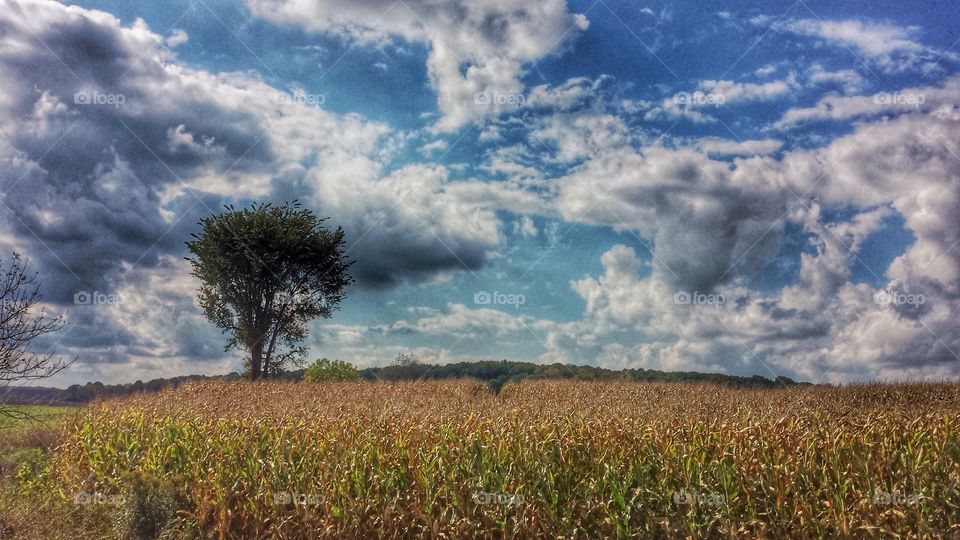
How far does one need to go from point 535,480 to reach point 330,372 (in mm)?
24675

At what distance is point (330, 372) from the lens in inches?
1234

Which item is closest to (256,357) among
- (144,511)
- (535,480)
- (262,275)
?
(262,275)

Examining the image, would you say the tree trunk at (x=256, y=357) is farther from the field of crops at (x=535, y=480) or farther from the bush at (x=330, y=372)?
the field of crops at (x=535, y=480)

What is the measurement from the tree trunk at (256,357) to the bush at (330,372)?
4.73 metres

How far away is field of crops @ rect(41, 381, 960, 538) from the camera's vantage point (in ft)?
23.8

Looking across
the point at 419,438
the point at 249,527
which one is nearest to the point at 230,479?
the point at 249,527

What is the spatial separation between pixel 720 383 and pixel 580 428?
848 inches

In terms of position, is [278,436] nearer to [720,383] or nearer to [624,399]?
[624,399]

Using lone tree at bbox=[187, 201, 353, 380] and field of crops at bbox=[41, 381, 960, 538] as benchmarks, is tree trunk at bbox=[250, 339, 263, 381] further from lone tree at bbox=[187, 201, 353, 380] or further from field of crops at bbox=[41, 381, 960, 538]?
field of crops at bbox=[41, 381, 960, 538]

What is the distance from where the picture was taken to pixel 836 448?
864 cm

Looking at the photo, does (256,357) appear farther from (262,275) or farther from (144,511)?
(144,511)

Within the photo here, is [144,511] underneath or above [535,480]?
underneath

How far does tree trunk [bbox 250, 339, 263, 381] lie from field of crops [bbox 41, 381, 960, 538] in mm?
22587

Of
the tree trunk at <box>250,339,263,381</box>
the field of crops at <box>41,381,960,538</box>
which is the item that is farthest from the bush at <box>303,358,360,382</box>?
the field of crops at <box>41,381,960,538</box>
